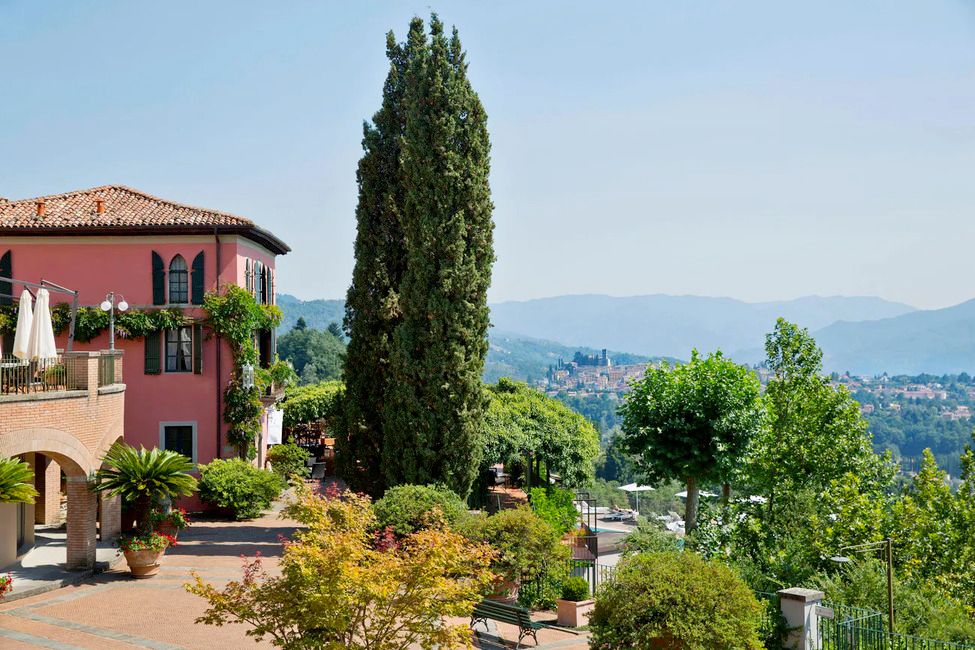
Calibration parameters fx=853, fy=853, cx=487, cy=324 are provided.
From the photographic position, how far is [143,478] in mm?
18000

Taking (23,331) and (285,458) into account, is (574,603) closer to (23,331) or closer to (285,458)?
(23,331)

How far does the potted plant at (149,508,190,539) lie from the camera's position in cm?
1803

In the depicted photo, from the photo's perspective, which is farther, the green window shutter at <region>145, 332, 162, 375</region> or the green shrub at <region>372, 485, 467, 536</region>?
the green window shutter at <region>145, 332, 162, 375</region>

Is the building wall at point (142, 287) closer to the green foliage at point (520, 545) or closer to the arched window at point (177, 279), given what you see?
the arched window at point (177, 279)

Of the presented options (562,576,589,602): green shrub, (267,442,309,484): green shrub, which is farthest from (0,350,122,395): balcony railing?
(267,442,309,484): green shrub

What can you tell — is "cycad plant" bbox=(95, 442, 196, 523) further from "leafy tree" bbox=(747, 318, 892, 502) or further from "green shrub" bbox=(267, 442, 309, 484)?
"leafy tree" bbox=(747, 318, 892, 502)

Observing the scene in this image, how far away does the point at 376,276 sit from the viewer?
1019 inches

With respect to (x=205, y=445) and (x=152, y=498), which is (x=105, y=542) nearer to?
(x=152, y=498)

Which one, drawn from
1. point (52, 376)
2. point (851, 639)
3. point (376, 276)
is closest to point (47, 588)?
point (52, 376)

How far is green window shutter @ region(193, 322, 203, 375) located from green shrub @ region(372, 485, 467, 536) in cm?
1030

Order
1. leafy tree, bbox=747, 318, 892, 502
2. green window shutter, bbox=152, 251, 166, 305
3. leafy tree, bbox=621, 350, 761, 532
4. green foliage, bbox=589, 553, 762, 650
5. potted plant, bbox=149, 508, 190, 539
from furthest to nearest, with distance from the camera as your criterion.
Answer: green window shutter, bbox=152, 251, 166, 305
leafy tree, bbox=747, 318, 892, 502
leafy tree, bbox=621, 350, 761, 532
potted plant, bbox=149, 508, 190, 539
green foliage, bbox=589, 553, 762, 650

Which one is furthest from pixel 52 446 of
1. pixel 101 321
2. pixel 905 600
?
pixel 905 600

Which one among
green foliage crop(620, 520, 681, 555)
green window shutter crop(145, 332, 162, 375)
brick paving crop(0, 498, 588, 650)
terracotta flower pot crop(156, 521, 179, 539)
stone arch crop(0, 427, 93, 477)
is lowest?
brick paving crop(0, 498, 588, 650)

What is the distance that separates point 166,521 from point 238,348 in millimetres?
9917
